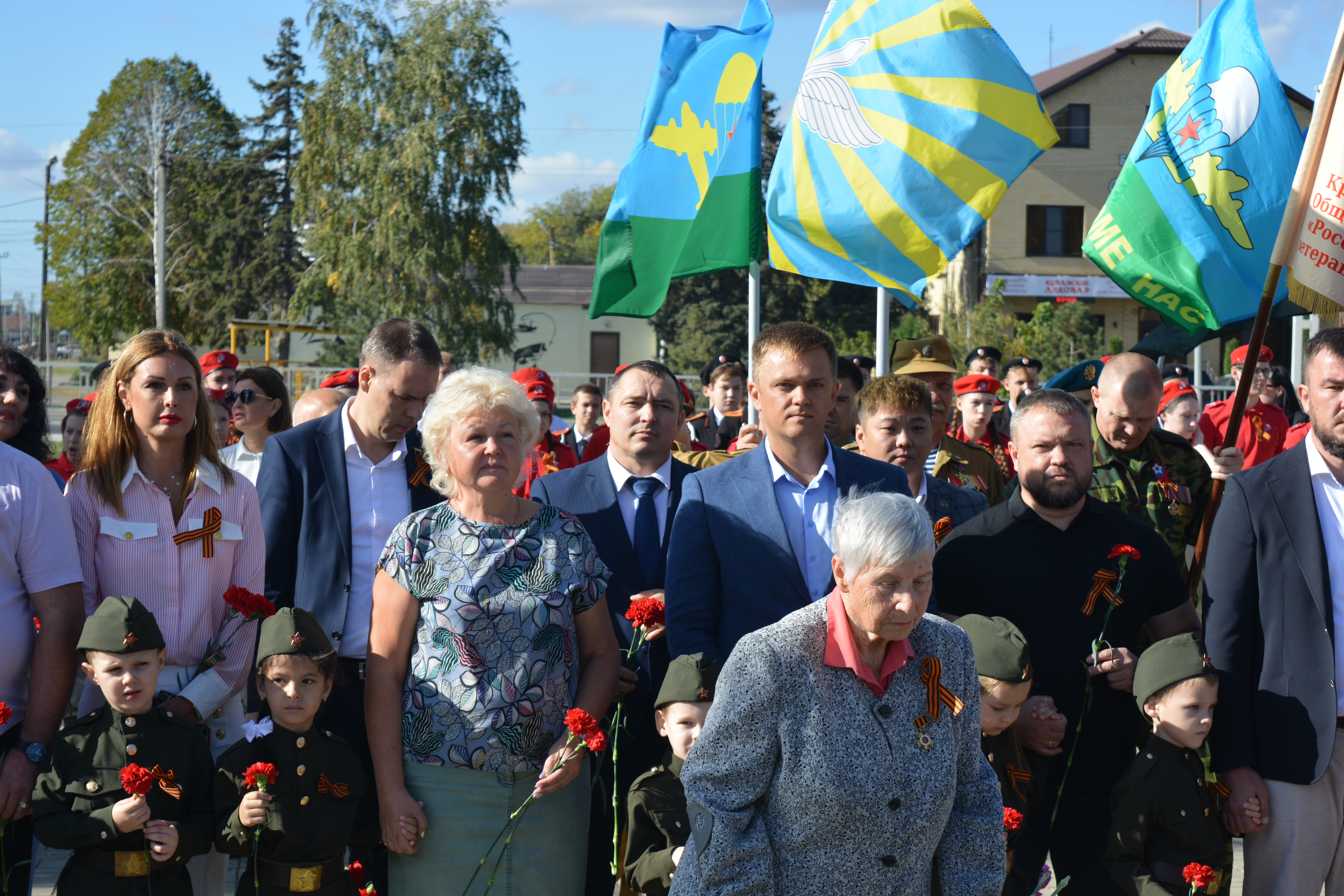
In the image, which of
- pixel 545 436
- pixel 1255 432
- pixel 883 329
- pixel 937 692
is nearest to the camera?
pixel 937 692

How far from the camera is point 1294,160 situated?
571 cm

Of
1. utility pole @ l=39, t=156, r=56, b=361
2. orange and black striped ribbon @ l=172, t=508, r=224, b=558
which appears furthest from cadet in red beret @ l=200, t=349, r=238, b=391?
utility pole @ l=39, t=156, r=56, b=361

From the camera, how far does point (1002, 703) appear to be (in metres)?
3.48

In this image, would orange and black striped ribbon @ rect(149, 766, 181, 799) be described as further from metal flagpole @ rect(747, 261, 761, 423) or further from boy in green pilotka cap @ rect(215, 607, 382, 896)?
metal flagpole @ rect(747, 261, 761, 423)

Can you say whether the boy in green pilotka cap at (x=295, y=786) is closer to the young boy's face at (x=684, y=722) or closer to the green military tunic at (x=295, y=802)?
the green military tunic at (x=295, y=802)

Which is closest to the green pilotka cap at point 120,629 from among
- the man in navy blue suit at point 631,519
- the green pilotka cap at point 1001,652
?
the man in navy blue suit at point 631,519

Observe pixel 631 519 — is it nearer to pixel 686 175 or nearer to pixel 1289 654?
pixel 1289 654

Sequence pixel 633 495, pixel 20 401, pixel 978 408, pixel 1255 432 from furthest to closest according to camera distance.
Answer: pixel 1255 432, pixel 978 408, pixel 633 495, pixel 20 401

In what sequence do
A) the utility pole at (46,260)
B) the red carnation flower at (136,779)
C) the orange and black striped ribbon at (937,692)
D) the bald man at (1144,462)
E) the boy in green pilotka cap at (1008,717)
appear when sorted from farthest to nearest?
the utility pole at (46,260)
the bald man at (1144,462)
the boy in green pilotka cap at (1008,717)
the red carnation flower at (136,779)
the orange and black striped ribbon at (937,692)

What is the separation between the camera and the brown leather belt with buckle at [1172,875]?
3.48 metres

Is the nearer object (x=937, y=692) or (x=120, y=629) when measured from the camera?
(x=937, y=692)

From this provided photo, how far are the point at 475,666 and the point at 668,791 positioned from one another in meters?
0.76

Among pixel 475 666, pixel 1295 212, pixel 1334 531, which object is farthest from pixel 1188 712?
pixel 475 666

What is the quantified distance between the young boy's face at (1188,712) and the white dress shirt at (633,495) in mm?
1798
